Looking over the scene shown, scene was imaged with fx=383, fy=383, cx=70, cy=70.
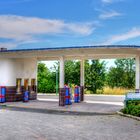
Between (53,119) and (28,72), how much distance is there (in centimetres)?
1201

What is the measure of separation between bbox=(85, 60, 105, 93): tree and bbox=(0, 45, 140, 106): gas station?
40.1 ft

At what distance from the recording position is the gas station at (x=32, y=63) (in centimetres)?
2419

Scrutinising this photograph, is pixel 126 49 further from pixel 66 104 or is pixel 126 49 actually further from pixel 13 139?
pixel 13 139

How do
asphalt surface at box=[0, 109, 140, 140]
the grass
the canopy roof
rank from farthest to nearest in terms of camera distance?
1. the grass
2. the canopy roof
3. asphalt surface at box=[0, 109, 140, 140]

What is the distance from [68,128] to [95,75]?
27180mm

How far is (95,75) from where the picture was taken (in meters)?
41.5

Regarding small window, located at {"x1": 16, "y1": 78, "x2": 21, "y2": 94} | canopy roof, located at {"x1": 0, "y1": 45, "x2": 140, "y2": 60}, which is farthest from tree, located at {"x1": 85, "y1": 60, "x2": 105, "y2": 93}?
canopy roof, located at {"x1": 0, "y1": 45, "x2": 140, "y2": 60}

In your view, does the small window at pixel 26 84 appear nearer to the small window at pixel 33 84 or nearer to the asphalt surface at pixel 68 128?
the small window at pixel 33 84

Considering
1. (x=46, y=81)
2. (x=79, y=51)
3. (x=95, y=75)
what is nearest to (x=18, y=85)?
(x=79, y=51)

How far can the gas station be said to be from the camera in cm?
2419

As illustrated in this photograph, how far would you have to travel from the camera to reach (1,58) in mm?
27078

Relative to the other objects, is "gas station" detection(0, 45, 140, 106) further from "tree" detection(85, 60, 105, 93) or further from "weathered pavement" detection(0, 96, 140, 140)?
"tree" detection(85, 60, 105, 93)

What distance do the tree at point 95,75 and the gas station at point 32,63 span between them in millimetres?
12235

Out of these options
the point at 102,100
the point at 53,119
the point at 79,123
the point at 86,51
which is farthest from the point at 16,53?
the point at 79,123
